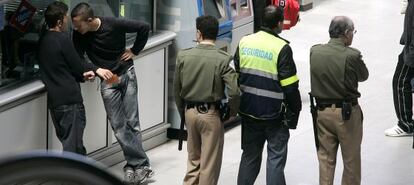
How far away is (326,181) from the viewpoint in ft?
24.6

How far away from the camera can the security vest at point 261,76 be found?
22.1 ft

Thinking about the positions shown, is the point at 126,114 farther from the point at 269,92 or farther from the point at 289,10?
the point at 289,10

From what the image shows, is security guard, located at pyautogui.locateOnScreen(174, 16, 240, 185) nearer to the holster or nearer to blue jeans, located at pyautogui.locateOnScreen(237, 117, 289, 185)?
the holster

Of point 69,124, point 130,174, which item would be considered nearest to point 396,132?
point 130,174

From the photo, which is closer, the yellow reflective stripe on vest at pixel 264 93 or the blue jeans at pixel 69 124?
the yellow reflective stripe on vest at pixel 264 93

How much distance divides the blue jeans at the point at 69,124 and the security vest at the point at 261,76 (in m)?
1.41

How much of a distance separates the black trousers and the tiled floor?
0.21 m

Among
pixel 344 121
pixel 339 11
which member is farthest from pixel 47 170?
pixel 339 11

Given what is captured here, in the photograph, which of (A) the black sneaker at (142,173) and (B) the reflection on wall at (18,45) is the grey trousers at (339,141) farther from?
(B) the reflection on wall at (18,45)

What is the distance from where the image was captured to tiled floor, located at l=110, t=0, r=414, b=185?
852cm

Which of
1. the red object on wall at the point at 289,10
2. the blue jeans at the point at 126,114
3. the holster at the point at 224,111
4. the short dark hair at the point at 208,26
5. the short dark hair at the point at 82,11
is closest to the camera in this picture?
the short dark hair at the point at 208,26

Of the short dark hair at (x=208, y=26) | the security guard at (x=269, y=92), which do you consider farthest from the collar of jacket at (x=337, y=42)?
the short dark hair at (x=208, y=26)

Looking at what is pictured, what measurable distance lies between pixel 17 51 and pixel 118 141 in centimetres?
128

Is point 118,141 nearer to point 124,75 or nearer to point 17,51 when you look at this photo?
point 124,75
